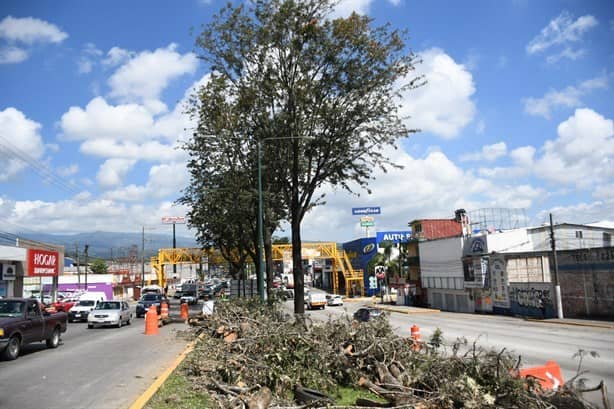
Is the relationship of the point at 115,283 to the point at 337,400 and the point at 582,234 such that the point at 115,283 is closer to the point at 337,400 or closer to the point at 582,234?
the point at 582,234

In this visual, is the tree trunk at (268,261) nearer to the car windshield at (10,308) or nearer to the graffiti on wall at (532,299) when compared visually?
the car windshield at (10,308)

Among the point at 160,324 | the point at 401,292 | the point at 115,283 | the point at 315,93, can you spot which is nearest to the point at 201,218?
the point at 160,324

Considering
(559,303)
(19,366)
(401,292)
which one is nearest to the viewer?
(19,366)

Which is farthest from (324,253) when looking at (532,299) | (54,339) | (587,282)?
(54,339)

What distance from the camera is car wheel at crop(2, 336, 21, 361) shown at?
13562mm

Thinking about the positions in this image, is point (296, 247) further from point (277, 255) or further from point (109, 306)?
point (277, 255)

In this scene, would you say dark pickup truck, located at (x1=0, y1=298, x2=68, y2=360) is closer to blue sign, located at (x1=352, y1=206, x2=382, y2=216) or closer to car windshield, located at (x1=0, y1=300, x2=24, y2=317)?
car windshield, located at (x1=0, y1=300, x2=24, y2=317)

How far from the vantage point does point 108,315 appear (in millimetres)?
26016

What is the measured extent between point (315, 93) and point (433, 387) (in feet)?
49.9

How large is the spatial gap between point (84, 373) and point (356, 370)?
641cm

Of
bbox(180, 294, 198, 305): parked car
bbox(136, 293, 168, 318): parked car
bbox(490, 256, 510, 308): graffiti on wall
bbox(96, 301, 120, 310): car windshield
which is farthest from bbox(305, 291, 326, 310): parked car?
bbox(96, 301, 120, 310): car windshield

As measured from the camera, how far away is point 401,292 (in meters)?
59.5

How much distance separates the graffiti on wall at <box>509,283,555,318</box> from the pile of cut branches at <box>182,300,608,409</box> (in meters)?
27.3

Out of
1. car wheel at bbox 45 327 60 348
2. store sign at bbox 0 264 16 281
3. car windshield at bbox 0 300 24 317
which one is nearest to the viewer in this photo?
car windshield at bbox 0 300 24 317
